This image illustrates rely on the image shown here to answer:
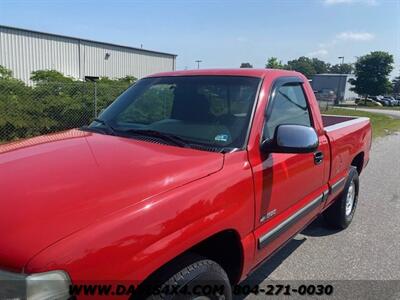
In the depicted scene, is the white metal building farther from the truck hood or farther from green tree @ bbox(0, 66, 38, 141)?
the truck hood

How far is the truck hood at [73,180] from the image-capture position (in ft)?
5.68

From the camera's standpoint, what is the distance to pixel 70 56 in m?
28.9

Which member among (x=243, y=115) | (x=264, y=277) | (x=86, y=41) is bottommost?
(x=264, y=277)

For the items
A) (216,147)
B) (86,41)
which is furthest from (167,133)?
(86,41)

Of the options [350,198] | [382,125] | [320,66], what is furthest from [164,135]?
[320,66]

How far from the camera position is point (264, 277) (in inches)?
155

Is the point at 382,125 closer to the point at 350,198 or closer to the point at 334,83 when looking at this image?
the point at 350,198

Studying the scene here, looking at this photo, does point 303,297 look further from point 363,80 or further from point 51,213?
point 363,80

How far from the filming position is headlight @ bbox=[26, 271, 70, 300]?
1605 mm

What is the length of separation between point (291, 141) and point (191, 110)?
0.86 metres

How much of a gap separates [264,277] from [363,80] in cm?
7948

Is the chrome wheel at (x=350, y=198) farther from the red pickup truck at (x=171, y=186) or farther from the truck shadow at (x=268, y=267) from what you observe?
the red pickup truck at (x=171, y=186)

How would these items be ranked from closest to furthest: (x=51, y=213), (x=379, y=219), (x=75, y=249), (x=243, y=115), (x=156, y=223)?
(x=75, y=249)
(x=51, y=213)
(x=156, y=223)
(x=243, y=115)
(x=379, y=219)

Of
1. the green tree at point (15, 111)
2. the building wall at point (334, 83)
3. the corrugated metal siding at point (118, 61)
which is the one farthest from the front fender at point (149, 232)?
the building wall at point (334, 83)
